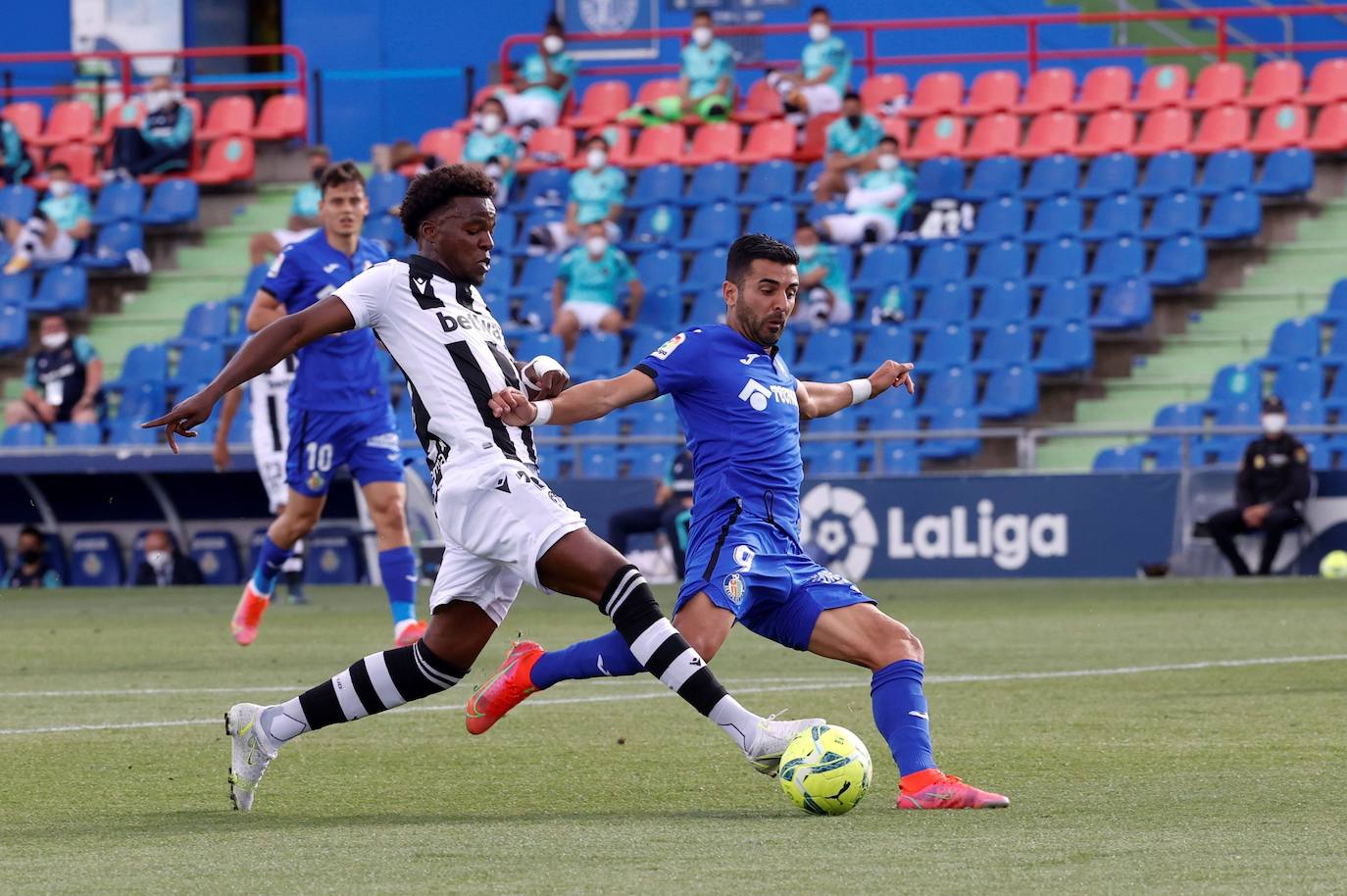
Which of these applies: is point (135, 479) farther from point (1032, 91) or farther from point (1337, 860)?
point (1337, 860)

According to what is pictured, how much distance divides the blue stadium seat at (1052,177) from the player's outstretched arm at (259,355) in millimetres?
16963

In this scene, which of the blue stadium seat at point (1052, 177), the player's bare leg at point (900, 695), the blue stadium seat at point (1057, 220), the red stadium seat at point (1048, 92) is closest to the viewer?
the player's bare leg at point (900, 695)

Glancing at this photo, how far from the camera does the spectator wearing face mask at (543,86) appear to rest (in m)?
25.0

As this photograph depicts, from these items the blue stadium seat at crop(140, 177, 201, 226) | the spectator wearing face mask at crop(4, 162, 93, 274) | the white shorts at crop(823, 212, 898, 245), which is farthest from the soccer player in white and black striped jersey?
the blue stadium seat at crop(140, 177, 201, 226)

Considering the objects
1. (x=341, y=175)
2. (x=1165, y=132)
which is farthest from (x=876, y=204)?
(x=341, y=175)

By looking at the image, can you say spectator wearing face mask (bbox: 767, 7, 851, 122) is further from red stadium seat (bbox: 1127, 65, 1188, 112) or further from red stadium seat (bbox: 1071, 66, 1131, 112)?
red stadium seat (bbox: 1127, 65, 1188, 112)

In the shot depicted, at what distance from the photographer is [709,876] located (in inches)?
188

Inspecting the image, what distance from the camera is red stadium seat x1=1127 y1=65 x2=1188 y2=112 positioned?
23203mm

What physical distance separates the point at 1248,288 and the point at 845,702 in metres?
14.0

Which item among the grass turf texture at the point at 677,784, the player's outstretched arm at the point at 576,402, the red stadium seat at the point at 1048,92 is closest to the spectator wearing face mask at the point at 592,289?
the red stadium seat at the point at 1048,92

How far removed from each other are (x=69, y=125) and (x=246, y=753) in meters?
22.5

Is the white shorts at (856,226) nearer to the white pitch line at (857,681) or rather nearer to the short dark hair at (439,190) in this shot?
Result: the white pitch line at (857,681)

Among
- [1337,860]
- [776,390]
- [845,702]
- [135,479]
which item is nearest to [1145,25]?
[135,479]

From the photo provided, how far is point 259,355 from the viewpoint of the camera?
5.95 m
